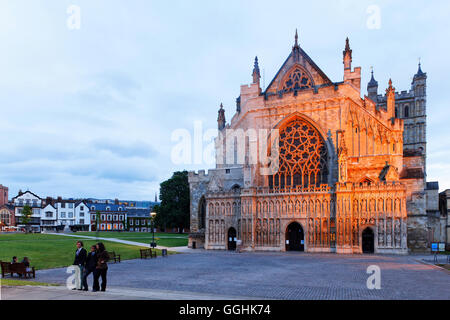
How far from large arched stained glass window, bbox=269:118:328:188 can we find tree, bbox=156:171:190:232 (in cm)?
3575

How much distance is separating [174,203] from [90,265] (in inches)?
2458

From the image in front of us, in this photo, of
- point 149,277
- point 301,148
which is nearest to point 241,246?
point 301,148

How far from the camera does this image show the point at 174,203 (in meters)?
74.4

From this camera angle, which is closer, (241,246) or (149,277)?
(149,277)

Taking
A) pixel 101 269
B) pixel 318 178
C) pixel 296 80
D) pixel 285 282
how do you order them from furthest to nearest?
pixel 296 80
pixel 318 178
pixel 285 282
pixel 101 269

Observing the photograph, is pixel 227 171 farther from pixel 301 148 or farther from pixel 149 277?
pixel 149 277

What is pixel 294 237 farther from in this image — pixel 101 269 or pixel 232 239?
pixel 101 269

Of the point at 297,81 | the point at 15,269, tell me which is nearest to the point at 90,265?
the point at 15,269

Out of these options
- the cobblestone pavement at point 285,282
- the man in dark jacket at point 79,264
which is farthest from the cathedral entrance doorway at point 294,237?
the man in dark jacket at point 79,264

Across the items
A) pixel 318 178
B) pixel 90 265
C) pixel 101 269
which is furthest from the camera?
pixel 318 178

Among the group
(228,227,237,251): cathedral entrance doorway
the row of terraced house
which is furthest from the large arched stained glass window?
the row of terraced house

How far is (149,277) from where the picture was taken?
1764cm

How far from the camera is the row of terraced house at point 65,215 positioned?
84812mm
